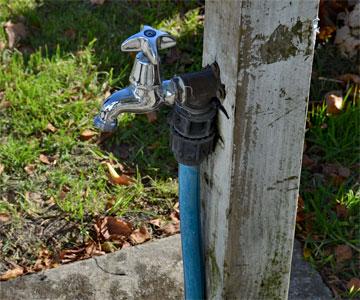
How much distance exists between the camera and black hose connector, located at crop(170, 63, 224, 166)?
182 centimetres

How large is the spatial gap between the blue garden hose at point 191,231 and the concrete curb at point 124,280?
14.9 inches

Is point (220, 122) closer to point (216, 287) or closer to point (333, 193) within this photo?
point (216, 287)

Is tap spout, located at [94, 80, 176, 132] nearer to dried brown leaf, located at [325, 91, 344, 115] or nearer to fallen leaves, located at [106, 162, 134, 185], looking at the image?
fallen leaves, located at [106, 162, 134, 185]

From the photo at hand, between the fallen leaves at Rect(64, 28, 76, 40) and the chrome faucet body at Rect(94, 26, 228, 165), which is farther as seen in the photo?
the fallen leaves at Rect(64, 28, 76, 40)

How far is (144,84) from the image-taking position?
1.84m

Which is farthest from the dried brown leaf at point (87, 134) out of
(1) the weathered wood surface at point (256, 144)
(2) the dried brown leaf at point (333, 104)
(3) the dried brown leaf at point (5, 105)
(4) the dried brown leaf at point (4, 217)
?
(1) the weathered wood surface at point (256, 144)

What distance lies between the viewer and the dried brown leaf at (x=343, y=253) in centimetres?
284

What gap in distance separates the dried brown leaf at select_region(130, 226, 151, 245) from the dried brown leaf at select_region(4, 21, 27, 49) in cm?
147

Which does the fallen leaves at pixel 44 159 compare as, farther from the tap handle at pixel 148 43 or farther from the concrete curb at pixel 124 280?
the tap handle at pixel 148 43

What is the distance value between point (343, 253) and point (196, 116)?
124cm

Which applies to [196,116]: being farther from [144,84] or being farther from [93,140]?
[93,140]

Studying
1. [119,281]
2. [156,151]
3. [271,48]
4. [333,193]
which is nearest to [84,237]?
[119,281]

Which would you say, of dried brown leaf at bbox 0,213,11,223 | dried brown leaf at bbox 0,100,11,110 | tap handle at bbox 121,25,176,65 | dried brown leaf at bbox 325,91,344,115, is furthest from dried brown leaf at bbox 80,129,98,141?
tap handle at bbox 121,25,176,65

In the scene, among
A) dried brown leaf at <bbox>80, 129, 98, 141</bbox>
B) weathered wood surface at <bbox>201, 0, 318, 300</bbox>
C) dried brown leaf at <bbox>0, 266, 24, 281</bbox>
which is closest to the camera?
weathered wood surface at <bbox>201, 0, 318, 300</bbox>
